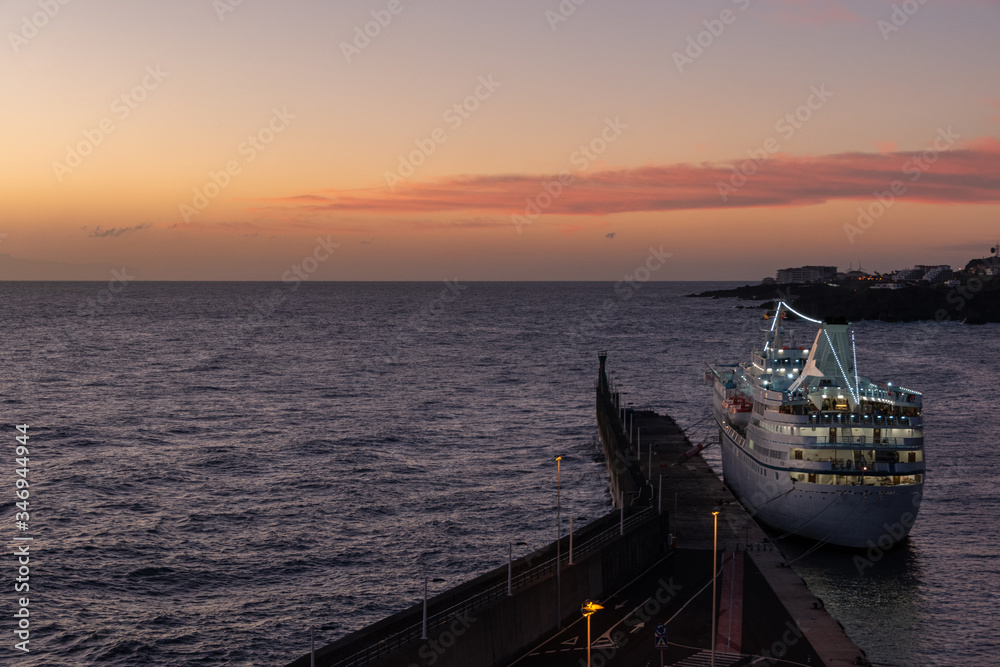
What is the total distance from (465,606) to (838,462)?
30.5 m

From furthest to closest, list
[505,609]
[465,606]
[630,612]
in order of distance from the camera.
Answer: [630,612]
[505,609]
[465,606]

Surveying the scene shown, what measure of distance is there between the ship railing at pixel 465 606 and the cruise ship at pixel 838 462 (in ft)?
51.3

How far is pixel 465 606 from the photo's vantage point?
34.3m


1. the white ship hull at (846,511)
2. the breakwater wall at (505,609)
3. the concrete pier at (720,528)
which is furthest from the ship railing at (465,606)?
the white ship hull at (846,511)

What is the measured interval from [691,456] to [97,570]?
46868 mm

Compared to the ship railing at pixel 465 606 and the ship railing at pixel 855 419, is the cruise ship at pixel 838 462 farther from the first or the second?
the ship railing at pixel 465 606

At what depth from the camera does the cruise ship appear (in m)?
55.1

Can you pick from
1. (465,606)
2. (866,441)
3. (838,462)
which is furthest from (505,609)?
(866,441)

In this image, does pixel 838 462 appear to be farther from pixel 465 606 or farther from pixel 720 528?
pixel 465 606

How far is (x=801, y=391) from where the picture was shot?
61.9m

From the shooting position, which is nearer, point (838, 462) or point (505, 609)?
point (505, 609)

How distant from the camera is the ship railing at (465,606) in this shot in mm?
30205

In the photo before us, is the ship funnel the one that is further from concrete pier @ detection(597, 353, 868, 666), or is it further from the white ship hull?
concrete pier @ detection(597, 353, 868, 666)

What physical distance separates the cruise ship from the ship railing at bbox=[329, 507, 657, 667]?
1564cm
